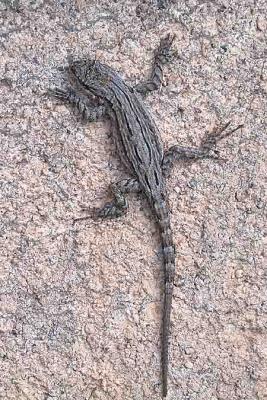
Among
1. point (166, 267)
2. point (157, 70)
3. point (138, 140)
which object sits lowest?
point (166, 267)

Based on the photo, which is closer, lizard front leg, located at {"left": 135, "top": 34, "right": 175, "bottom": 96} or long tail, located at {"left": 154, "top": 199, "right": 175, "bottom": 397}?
long tail, located at {"left": 154, "top": 199, "right": 175, "bottom": 397}

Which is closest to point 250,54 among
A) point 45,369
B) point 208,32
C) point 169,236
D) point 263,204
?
point 208,32

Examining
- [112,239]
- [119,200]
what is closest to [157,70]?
[119,200]

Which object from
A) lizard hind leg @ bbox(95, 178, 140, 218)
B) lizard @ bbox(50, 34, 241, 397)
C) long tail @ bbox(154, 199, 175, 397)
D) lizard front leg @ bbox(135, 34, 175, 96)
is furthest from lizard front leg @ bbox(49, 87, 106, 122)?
long tail @ bbox(154, 199, 175, 397)

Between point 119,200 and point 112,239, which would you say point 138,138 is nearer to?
point 119,200

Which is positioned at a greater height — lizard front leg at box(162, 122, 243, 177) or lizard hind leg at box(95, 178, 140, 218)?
lizard front leg at box(162, 122, 243, 177)

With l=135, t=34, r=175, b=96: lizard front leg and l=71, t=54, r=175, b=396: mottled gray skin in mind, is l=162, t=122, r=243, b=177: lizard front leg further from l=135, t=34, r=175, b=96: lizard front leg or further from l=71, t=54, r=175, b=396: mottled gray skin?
l=135, t=34, r=175, b=96: lizard front leg

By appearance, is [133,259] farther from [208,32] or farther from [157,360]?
[208,32]
